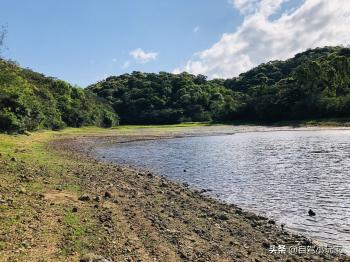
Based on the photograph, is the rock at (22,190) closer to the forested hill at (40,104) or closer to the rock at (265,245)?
the rock at (265,245)

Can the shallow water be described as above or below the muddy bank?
below

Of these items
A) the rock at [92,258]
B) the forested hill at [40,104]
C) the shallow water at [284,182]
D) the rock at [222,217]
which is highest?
the forested hill at [40,104]

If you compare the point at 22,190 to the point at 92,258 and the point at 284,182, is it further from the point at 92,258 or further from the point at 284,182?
the point at 284,182

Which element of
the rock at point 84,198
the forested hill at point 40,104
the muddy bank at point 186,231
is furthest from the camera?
the forested hill at point 40,104

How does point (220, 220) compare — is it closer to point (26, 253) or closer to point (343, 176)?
point (26, 253)

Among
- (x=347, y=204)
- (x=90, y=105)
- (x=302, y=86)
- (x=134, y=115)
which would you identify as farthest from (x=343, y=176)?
(x=134, y=115)

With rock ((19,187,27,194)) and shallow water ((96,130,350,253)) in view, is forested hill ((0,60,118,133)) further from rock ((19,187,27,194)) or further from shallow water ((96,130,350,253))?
rock ((19,187,27,194))

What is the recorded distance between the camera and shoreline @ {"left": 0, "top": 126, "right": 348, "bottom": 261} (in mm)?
11758

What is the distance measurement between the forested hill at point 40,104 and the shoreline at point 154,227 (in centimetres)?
4031

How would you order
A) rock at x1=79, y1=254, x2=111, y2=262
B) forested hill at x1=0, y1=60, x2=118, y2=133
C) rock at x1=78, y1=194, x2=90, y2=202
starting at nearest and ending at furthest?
1. rock at x1=79, y1=254, x2=111, y2=262
2. rock at x1=78, y1=194, x2=90, y2=202
3. forested hill at x1=0, y1=60, x2=118, y2=133

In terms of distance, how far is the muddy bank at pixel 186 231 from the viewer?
1202cm

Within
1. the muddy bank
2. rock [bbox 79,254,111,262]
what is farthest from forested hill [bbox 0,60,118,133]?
rock [bbox 79,254,111,262]

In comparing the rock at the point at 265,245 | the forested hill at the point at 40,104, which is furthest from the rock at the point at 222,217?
the forested hill at the point at 40,104

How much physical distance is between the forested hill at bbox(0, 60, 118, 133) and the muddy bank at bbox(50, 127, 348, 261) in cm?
4142
